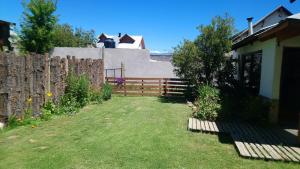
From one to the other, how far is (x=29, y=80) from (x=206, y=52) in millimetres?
7357

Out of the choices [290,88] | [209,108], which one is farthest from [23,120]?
[290,88]

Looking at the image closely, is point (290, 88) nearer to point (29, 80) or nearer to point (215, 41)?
point (215, 41)

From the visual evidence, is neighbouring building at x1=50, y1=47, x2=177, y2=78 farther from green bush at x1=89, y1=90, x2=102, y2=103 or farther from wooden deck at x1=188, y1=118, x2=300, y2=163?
wooden deck at x1=188, y1=118, x2=300, y2=163

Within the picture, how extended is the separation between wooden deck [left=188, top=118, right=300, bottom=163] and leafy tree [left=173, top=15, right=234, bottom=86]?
179 inches

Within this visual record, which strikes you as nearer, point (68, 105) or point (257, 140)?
point (257, 140)

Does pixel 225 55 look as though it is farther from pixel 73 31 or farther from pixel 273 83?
pixel 73 31

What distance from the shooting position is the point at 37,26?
2470cm

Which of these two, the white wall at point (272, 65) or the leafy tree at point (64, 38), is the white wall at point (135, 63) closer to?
the white wall at point (272, 65)

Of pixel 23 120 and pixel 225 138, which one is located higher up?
pixel 23 120

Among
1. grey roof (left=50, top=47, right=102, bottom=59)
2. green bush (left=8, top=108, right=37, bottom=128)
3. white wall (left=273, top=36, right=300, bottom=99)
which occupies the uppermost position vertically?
grey roof (left=50, top=47, right=102, bottom=59)

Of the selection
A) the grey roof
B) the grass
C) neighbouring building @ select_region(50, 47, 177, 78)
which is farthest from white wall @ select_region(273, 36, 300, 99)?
the grey roof

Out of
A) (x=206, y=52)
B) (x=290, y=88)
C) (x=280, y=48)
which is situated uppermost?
(x=206, y=52)

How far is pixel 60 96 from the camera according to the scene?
9227 mm

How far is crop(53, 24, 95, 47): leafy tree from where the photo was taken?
3938 cm
